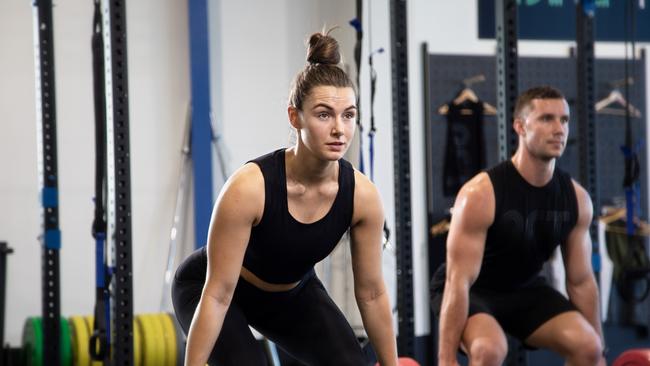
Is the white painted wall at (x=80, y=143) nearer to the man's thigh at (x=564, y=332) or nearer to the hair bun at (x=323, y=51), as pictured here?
the man's thigh at (x=564, y=332)

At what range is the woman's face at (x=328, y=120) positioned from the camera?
2500mm

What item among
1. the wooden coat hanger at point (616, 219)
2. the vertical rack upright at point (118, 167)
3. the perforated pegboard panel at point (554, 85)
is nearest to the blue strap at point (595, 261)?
the perforated pegboard panel at point (554, 85)

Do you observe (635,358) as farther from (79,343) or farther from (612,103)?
(79,343)

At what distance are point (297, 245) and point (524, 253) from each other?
149 cm

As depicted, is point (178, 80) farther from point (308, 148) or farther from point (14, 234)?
point (308, 148)

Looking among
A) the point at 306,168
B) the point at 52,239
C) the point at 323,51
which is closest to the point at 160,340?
the point at 52,239

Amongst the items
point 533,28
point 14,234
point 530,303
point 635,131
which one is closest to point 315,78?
point 530,303

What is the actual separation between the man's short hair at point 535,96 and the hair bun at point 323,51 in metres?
1.43

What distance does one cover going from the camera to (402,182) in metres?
4.20

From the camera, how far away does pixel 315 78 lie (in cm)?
256

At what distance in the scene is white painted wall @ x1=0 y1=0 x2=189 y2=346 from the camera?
17.8 feet

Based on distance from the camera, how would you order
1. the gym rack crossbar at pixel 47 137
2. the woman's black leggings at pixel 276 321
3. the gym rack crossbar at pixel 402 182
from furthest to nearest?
the gym rack crossbar at pixel 402 182 < the gym rack crossbar at pixel 47 137 < the woman's black leggings at pixel 276 321

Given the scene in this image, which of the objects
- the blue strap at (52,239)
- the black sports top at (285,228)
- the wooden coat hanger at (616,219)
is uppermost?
the black sports top at (285,228)

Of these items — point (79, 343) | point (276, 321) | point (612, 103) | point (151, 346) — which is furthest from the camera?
point (612, 103)
